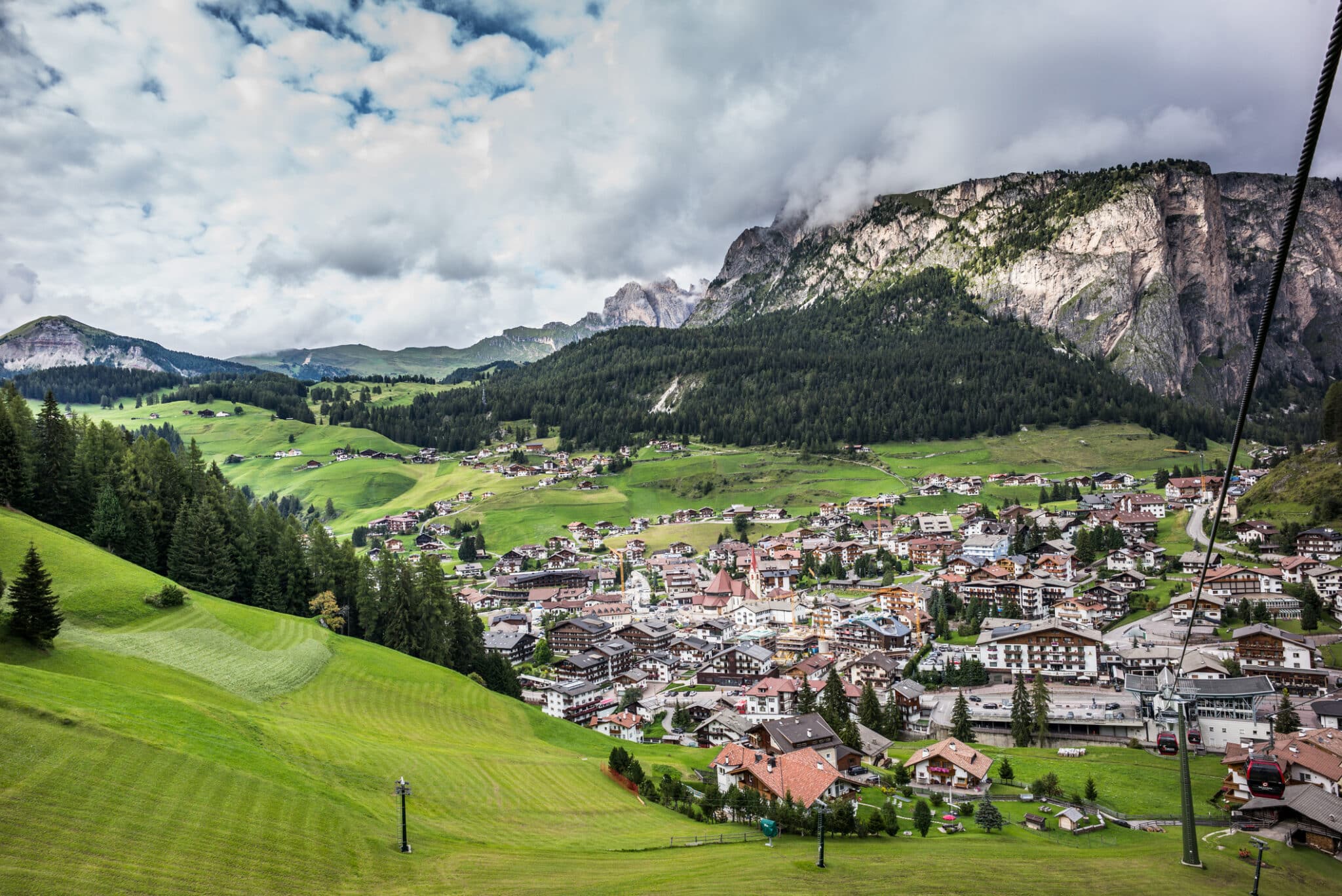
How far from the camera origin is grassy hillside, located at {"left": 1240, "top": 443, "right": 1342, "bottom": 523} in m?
83.6

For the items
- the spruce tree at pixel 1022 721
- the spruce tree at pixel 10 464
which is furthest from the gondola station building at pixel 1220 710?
the spruce tree at pixel 10 464

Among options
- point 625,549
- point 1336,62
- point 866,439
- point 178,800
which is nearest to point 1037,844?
point 178,800

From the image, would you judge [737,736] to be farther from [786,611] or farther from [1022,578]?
[1022,578]

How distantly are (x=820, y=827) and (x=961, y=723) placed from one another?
29766 mm

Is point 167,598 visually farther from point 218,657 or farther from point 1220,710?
point 1220,710

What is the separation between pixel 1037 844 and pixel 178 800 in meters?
33.7

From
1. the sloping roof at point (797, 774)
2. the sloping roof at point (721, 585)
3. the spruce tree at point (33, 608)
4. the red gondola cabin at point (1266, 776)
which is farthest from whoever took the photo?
the sloping roof at point (721, 585)

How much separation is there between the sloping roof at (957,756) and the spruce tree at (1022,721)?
10422 mm

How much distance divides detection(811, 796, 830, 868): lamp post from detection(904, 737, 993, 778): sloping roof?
1061cm

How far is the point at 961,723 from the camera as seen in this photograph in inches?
2058

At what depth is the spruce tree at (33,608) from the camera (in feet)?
99.2

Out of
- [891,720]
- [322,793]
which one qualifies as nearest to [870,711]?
[891,720]

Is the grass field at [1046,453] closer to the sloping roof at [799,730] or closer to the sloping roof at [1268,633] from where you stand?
the sloping roof at [1268,633]

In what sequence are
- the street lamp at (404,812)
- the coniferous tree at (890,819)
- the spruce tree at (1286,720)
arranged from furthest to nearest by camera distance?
the spruce tree at (1286,720) < the coniferous tree at (890,819) < the street lamp at (404,812)
